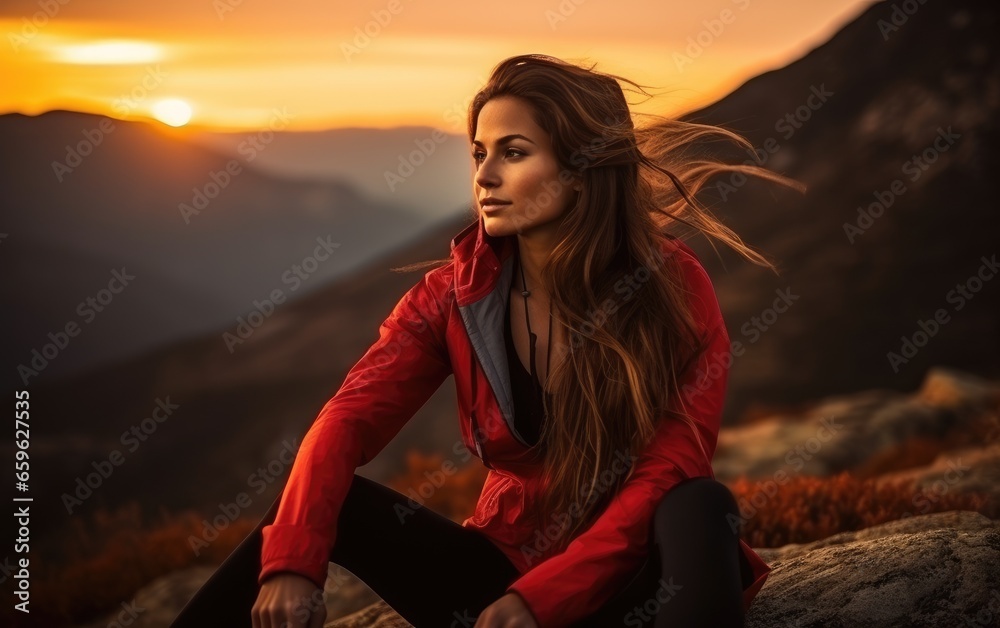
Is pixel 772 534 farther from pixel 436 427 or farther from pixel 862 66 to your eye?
pixel 862 66

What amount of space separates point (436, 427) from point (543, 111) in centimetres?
1369

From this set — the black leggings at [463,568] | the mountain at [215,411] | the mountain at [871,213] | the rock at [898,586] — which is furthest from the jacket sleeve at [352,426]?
the mountain at [871,213]

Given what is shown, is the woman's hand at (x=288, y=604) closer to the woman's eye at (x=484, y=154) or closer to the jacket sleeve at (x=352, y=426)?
the jacket sleeve at (x=352, y=426)

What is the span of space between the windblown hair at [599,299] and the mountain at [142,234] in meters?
7.25

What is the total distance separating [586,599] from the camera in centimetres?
249

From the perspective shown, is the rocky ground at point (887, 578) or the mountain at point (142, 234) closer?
the rocky ground at point (887, 578)

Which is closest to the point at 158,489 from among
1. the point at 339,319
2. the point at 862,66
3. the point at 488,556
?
A: the point at 339,319

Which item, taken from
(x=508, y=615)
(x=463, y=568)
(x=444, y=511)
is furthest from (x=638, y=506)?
(x=444, y=511)

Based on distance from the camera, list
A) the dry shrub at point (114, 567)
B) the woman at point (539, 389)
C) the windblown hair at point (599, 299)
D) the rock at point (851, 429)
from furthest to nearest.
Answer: the rock at point (851, 429) < the dry shrub at point (114, 567) < the windblown hair at point (599, 299) < the woman at point (539, 389)

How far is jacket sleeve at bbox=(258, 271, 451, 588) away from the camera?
8.43ft

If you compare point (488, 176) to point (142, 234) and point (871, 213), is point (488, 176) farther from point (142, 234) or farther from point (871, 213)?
point (142, 234)

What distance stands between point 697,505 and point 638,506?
0.18m

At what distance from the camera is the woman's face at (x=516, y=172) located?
300cm

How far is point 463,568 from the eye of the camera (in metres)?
2.94
